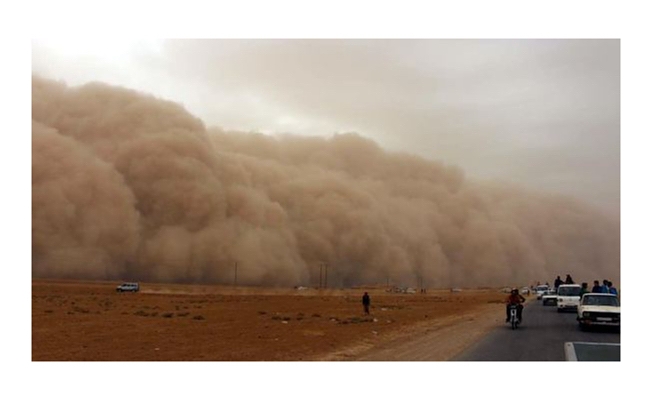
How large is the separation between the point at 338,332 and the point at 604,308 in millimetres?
6538

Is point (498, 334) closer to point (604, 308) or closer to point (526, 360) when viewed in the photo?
point (604, 308)

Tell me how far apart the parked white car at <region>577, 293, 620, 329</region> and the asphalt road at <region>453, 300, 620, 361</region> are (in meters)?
0.27

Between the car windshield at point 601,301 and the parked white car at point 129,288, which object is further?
the parked white car at point 129,288

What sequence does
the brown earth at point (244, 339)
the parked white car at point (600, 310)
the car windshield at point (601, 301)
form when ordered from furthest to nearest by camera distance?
the car windshield at point (601, 301) < the parked white car at point (600, 310) < the brown earth at point (244, 339)

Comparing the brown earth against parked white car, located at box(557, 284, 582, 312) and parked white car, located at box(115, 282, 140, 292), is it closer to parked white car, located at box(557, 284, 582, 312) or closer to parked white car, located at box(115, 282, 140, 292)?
parked white car, located at box(557, 284, 582, 312)

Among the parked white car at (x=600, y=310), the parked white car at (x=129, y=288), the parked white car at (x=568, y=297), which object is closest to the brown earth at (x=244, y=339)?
the parked white car at (x=600, y=310)

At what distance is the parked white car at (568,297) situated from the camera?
24.8m

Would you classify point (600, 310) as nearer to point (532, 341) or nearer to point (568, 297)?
point (532, 341)

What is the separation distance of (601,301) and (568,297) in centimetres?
947

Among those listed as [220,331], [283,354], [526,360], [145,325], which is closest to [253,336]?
[220,331]

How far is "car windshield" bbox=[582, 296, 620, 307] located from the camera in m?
15.8

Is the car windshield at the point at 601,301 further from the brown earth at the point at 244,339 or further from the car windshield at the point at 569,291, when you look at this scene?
the car windshield at the point at 569,291

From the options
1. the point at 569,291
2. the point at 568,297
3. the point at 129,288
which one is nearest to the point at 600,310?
the point at 568,297

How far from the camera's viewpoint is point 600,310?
51.2 ft
